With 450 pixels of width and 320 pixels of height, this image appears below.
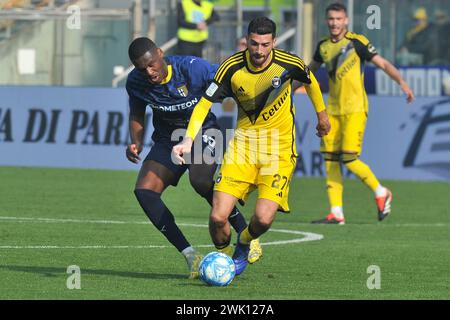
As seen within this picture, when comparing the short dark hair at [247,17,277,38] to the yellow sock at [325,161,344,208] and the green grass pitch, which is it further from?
the yellow sock at [325,161,344,208]

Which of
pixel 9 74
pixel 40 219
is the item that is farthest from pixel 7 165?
pixel 40 219

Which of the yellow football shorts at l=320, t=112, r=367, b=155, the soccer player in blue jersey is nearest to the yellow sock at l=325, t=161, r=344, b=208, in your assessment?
the yellow football shorts at l=320, t=112, r=367, b=155

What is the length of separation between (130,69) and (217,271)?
15934 millimetres

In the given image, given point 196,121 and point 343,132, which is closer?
point 196,121

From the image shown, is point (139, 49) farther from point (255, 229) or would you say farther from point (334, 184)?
point (334, 184)

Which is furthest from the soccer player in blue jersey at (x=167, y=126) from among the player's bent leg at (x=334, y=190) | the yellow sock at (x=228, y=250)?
the player's bent leg at (x=334, y=190)

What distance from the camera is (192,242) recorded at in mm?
14094

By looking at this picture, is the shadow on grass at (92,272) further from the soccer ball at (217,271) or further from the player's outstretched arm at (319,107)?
the player's outstretched arm at (319,107)

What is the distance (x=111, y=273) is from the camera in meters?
11.3

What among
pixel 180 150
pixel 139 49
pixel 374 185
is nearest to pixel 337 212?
pixel 374 185

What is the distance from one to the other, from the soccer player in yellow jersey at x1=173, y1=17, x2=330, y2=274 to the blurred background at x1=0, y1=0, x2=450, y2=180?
11.4m

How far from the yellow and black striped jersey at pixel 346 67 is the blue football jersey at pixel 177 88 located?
207 inches
